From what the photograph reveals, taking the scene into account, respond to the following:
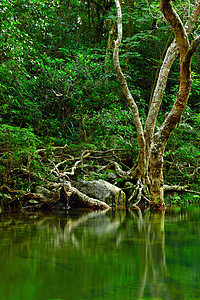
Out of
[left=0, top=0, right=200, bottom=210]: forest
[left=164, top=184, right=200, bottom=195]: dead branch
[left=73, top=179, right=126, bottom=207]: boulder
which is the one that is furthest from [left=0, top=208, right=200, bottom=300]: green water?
[left=164, top=184, right=200, bottom=195]: dead branch

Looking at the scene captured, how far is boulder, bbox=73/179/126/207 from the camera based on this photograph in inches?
268

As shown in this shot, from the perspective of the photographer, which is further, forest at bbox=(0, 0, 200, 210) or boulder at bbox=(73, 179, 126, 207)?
boulder at bbox=(73, 179, 126, 207)

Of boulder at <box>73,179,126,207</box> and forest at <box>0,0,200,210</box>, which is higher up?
forest at <box>0,0,200,210</box>

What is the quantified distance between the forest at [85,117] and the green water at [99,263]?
7.84 ft

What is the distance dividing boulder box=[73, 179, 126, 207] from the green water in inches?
119

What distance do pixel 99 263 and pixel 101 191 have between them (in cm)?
472

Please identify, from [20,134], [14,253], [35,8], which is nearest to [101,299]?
[14,253]

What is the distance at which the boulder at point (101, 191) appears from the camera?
6812mm

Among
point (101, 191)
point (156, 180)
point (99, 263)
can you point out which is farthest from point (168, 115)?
point (99, 263)

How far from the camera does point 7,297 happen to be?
140 cm

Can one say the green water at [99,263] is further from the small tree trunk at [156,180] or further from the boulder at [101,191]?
the boulder at [101,191]

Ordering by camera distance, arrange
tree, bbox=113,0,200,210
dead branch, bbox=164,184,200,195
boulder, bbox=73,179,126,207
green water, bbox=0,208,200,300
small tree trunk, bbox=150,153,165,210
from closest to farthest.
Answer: green water, bbox=0,208,200,300
tree, bbox=113,0,200,210
small tree trunk, bbox=150,153,165,210
boulder, bbox=73,179,126,207
dead branch, bbox=164,184,200,195

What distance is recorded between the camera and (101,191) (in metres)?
6.82

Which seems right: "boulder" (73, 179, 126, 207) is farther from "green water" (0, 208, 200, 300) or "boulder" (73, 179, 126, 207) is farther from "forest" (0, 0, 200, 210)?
"green water" (0, 208, 200, 300)
